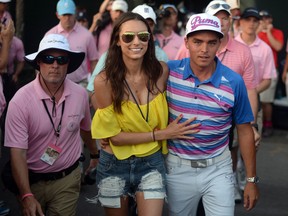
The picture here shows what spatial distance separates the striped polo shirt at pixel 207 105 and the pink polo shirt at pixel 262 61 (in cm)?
305

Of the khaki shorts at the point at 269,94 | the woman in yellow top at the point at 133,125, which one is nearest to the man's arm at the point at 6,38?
the woman in yellow top at the point at 133,125

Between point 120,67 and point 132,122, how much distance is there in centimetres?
41

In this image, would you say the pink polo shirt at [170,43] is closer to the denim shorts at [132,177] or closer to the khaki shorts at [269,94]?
the khaki shorts at [269,94]

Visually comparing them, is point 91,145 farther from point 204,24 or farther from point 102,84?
point 204,24

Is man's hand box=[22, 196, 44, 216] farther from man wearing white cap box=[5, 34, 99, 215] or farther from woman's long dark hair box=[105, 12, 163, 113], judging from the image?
woman's long dark hair box=[105, 12, 163, 113]

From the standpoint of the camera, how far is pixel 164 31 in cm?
968

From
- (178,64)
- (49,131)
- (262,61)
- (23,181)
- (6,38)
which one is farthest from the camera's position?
(262,61)

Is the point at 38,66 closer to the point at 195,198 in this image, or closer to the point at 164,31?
the point at 195,198

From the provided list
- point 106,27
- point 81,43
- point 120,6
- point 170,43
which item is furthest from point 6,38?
point 170,43

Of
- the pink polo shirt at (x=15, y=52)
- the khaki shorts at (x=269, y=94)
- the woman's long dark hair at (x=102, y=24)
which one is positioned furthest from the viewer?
the khaki shorts at (x=269, y=94)

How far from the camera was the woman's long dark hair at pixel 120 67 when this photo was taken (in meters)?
4.42

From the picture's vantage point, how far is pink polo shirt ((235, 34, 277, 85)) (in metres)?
7.62

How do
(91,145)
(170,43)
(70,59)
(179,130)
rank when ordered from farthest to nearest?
(170,43), (91,145), (70,59), (179,130)

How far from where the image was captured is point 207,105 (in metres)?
4.41
